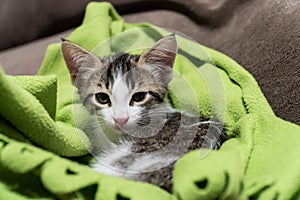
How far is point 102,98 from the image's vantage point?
99 cm

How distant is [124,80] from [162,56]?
94 mm

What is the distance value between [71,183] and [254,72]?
24.5 inches

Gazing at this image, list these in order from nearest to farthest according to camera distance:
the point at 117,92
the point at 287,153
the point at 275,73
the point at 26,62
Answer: the point at 287,153, the point at 117,92, the point at 275,73, the point at 26,62

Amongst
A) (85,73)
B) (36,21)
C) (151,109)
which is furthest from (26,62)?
(151,109)

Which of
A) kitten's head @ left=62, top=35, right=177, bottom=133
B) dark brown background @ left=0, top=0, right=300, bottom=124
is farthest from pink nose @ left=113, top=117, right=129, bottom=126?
dark brown background @ left=0, top=0, right=300, bottom=124

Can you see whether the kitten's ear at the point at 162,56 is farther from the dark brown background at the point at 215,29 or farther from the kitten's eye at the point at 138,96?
the dark brown background at the point at 215,29

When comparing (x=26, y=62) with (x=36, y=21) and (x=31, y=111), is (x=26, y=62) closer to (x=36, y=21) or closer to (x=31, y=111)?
(x=36, y=21)

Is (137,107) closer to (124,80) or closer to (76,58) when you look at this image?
(124,80)

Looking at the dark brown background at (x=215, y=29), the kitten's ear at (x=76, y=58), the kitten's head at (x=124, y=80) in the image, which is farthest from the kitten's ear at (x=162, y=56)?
the dark brown background at (x=215, y=29)

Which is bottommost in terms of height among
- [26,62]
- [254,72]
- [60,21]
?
[26,62]

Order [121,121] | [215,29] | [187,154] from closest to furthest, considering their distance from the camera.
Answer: [187,154], [121,121], [215,29]

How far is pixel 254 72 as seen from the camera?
114 centimetres

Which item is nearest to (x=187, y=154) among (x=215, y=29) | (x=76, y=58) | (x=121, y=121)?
(x=121, y=121)

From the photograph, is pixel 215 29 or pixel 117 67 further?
pixel 215 29
